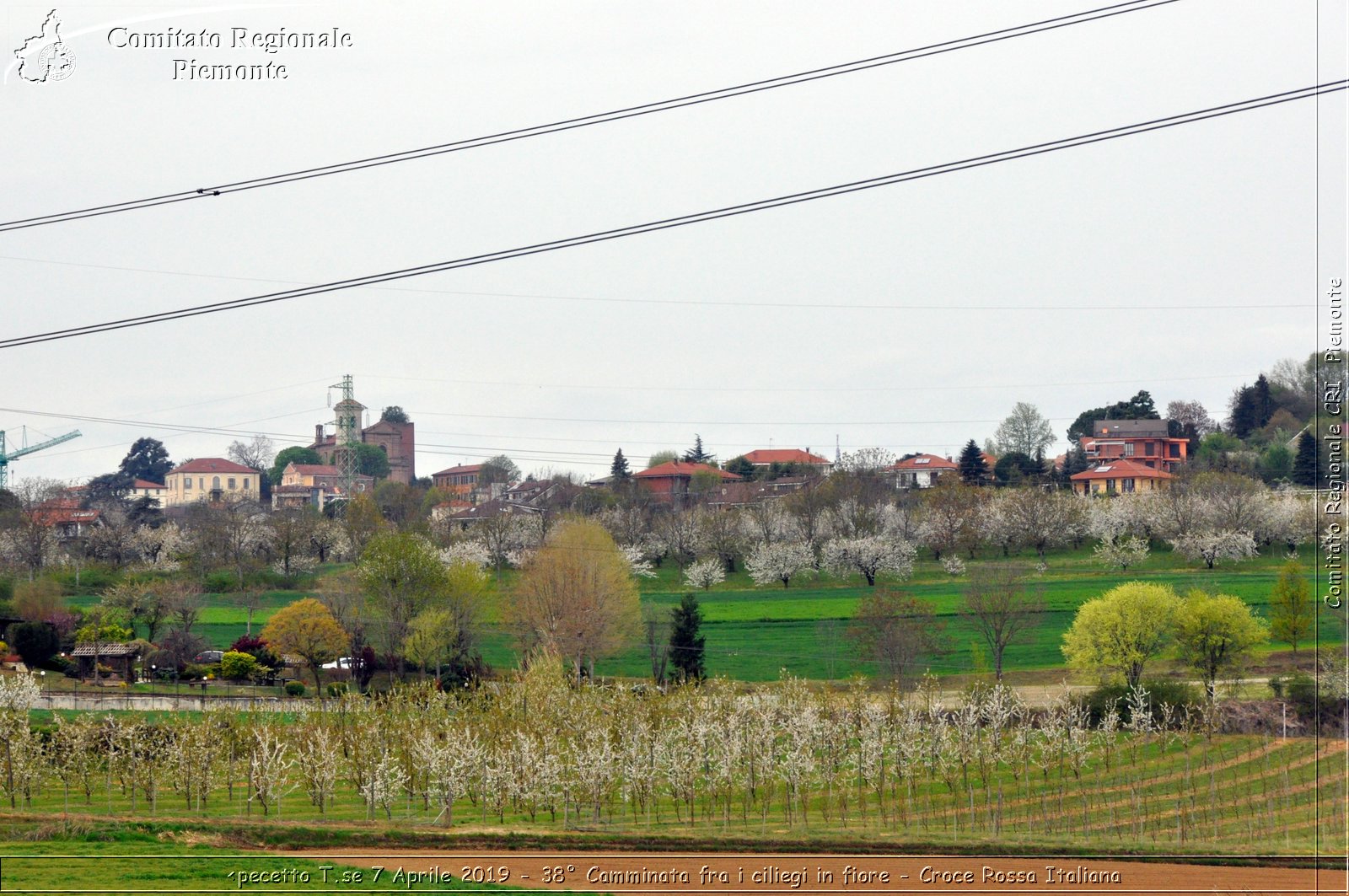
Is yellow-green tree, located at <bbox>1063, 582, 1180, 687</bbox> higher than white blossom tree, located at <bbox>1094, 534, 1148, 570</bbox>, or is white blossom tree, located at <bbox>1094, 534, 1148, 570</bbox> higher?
white blossom tree, located at <bbox>1094, 534, 1148, 570</bbox>

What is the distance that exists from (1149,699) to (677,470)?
69.1 meters

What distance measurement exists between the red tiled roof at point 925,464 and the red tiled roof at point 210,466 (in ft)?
219

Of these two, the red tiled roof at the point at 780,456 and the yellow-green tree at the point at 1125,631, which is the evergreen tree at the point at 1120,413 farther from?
the yellow-green tree at the point at 1125,631

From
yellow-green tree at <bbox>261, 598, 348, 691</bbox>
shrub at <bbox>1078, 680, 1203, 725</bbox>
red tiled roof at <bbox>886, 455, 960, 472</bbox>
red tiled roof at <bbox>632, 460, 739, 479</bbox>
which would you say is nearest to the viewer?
shrub at <bbox>1078, 680, 1203, 725</bbox>

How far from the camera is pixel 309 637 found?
53.3m

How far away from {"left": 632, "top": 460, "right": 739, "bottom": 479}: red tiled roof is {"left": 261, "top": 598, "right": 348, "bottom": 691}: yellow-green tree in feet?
164

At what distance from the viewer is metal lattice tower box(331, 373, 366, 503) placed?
4202 inches

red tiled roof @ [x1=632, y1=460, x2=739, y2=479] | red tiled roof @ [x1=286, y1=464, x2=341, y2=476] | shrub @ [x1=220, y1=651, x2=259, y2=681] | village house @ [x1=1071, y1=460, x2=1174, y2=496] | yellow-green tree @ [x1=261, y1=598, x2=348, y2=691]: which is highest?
red tiled roof @ [x1=286, y1=464, x2=341, y2=476]

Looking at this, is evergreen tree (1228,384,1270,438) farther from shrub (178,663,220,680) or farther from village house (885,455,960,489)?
shrub (178,663,220,680)

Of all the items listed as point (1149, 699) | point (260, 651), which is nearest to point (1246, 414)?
point (1149, 699)

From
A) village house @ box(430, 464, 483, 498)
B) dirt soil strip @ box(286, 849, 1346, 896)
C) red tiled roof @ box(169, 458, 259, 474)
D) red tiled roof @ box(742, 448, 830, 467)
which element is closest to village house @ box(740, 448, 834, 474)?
red tiled roof @ box(742, 448, 830, 467)

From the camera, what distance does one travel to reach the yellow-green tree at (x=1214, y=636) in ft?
144

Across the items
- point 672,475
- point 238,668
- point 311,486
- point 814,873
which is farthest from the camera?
point 311,486

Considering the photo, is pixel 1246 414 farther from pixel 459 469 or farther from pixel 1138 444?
pixel 459 469
